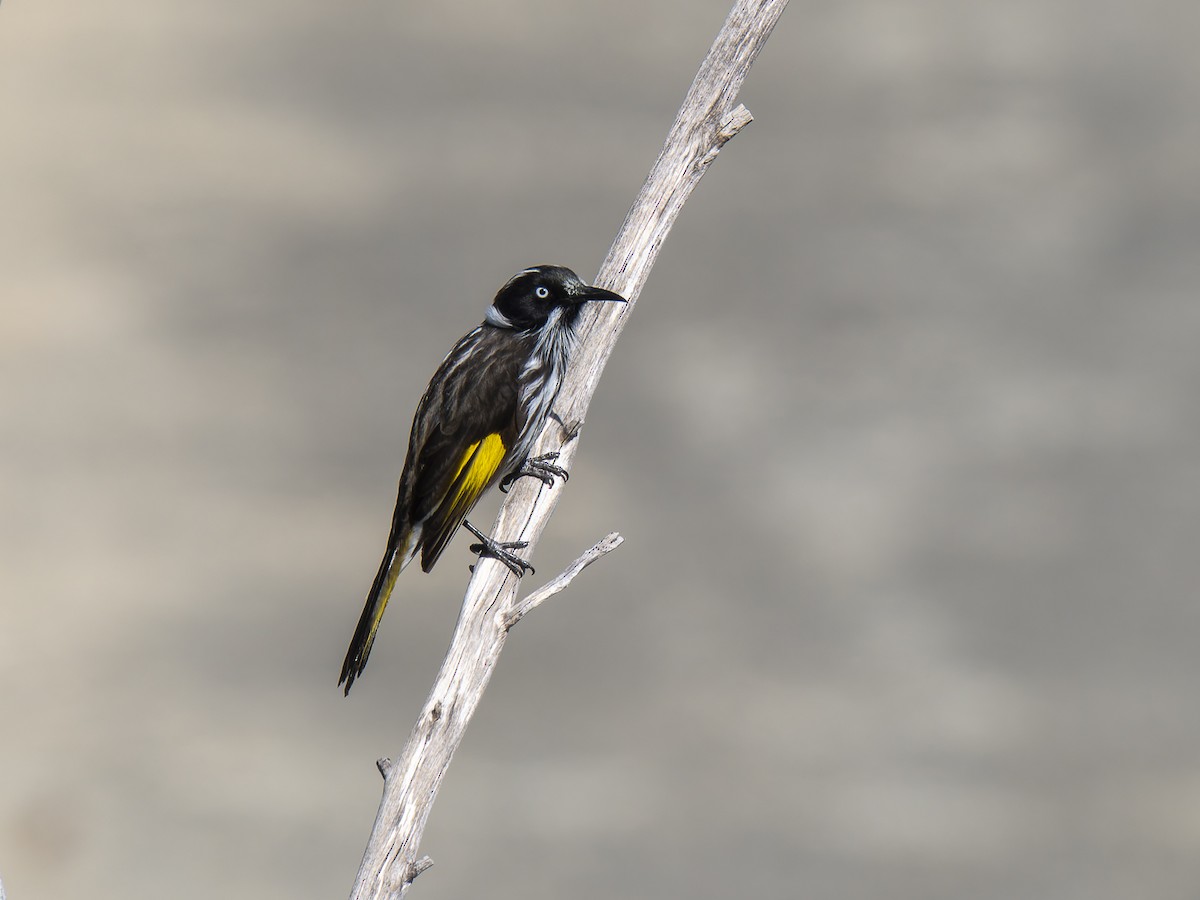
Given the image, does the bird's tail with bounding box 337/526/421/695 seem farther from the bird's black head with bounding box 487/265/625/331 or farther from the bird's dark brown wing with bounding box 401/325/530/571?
the bird's black head with bounding box 487/265/625/331

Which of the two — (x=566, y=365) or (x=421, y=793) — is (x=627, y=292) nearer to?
(x=566, y=365)

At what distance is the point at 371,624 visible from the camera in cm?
231

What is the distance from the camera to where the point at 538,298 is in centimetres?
281

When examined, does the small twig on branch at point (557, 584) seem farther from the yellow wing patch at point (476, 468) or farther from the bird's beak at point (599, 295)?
the bird's beak at point (599, 295)

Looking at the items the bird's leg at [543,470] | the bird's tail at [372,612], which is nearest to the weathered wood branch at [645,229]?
the bird's leg at [543,470]

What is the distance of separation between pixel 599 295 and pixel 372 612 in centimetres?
79

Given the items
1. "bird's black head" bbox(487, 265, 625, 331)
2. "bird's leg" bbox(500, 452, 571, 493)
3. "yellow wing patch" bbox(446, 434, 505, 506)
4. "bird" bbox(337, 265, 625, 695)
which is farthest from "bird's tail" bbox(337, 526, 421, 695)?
"bird's black head" bbox(487, 265, 625, 331)

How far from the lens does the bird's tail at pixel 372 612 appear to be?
2.29 m

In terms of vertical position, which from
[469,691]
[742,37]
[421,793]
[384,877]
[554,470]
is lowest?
[384,877]

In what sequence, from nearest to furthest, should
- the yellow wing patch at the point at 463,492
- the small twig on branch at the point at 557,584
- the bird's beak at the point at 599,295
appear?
1. the small twig on branch at the point at 557,584
2. the yellow wing patch at the point at 463,492
3. the bird's beak at the point at 599,295

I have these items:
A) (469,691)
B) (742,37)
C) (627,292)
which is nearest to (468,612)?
(469,691)

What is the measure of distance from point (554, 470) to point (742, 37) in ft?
3.15

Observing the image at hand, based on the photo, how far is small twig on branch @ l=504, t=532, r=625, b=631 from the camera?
2250 mm

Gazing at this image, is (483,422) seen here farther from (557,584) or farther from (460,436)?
(557,584)
